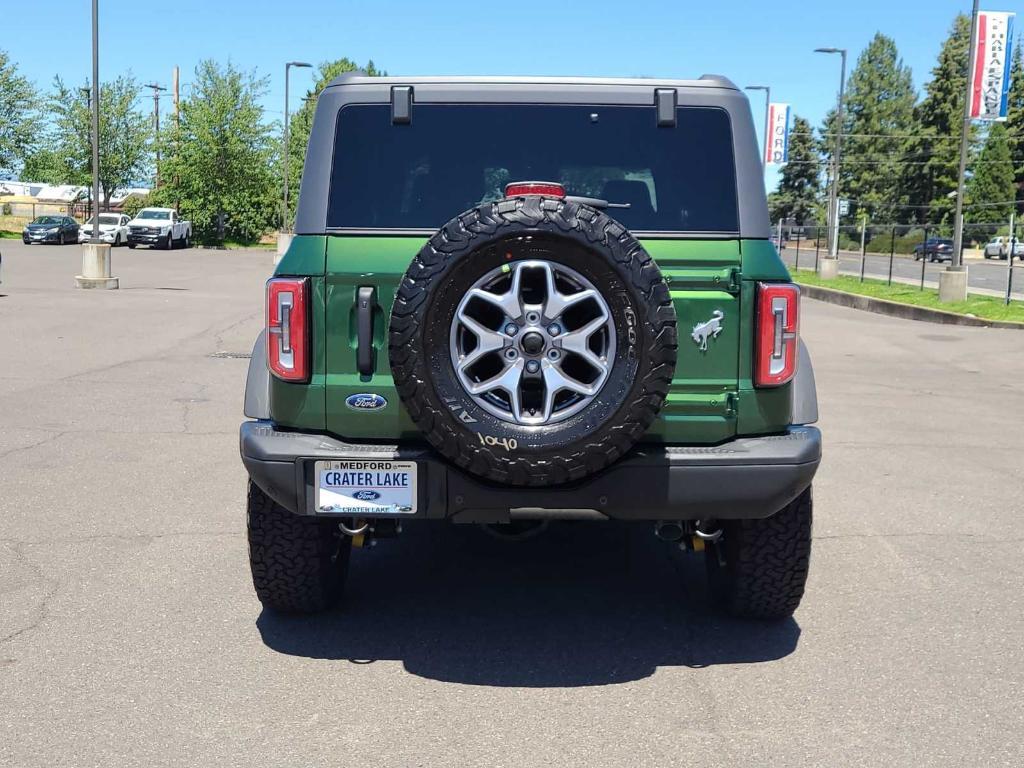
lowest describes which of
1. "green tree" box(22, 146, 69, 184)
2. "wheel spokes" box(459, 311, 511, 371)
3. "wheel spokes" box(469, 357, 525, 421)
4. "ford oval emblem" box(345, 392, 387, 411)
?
"ford oval emblem" box(345, 392, 387, 411)

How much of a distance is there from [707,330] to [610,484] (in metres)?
0.64

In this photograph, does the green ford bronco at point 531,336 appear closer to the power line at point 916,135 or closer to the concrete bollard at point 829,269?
the concrete bollard at point 829,269

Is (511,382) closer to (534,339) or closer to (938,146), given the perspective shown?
(534,339)

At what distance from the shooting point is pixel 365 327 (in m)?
4.11

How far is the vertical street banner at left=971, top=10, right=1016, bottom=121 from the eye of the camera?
24031mm

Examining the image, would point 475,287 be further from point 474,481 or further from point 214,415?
point 214,415

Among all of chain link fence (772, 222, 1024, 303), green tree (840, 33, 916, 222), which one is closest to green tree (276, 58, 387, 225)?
chain link fence (772, 222, 1024, 303)

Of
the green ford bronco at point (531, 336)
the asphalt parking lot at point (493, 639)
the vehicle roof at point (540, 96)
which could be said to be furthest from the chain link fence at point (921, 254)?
the green ford bronco at point (531, 336)

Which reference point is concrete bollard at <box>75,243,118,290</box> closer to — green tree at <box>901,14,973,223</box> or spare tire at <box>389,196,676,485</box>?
spare tire at <box>389,196,676,485</box>

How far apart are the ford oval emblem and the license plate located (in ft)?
0.66

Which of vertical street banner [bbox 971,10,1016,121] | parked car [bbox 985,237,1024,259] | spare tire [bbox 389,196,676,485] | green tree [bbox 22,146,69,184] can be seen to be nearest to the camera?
spare tire [bbox 389,196,676,485]

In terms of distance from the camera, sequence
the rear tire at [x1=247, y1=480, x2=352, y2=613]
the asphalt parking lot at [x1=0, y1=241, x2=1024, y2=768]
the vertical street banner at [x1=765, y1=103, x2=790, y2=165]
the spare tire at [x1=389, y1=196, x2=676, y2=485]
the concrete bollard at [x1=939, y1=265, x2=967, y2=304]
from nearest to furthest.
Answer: the asphalt parking lot at [x1=0, y1=241, x2=1024, y2=768], the spare tire at [x1=389, y1=196, x2=676, y2=485], the rear tire at [x1=247, y1=480, x2=352, y2=613], the concrete bollard at [x1=939, y1=265, x2=967, y2=304], the vertical street banner at [x1=765, y1=103, x2=790, y2=165]

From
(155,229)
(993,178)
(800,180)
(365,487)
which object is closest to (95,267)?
(365,487)

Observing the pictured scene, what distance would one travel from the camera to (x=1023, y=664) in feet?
14.4
